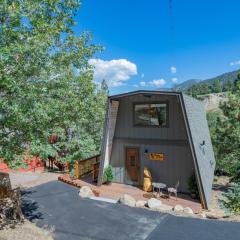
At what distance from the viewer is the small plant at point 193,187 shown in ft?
42.9

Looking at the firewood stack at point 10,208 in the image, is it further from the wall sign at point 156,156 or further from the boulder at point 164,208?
the wall sign at point 156,156

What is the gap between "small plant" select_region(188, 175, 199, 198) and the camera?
42.9 feet

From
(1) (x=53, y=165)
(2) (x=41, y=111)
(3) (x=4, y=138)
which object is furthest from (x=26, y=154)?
(1) (x=53, y=165)

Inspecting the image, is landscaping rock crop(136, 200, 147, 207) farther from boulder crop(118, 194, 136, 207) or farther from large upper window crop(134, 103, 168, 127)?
large upper window crop(134, 103, 168, 127)

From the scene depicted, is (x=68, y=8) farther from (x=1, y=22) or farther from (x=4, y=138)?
(x=4, y=138)

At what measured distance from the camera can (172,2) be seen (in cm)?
909

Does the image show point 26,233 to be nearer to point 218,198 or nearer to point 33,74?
point 33,74

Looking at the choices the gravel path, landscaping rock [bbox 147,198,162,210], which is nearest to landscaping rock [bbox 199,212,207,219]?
landscaping rock [bbox 147,198,162,210]

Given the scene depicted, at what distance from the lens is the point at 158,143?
1469 centimetres

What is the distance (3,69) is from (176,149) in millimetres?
9947

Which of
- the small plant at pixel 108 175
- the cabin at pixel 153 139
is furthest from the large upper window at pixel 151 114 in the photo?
the small plant at pixel 108 175

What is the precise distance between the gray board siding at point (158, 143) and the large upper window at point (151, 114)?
0.75ft

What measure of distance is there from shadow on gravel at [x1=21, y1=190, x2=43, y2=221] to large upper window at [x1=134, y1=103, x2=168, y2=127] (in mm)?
6628

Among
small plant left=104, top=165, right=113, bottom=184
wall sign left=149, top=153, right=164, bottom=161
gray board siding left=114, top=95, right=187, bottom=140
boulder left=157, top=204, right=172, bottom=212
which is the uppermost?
gray board siding left=114, top=95, right=187, bottom=140
